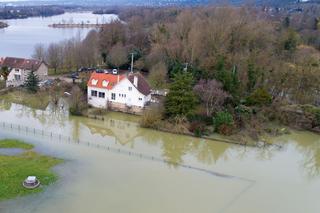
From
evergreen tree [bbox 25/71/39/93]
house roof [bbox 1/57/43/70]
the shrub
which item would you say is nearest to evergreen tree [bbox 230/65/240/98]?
the shrub

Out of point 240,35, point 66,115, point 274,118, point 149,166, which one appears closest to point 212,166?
point 149,166

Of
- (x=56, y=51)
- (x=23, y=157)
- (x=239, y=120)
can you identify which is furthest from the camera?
(x=56, y=51)

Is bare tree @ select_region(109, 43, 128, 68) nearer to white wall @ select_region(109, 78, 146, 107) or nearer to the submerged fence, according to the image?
white wall @ select_region(109, 78, 146, 107)

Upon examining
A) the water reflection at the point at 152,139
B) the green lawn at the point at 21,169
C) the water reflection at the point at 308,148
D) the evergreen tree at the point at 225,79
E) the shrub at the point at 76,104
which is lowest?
the water reflection at the point at 308,148

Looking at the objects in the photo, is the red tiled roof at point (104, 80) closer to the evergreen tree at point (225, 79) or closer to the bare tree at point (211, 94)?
the bare tree at point (211, 94)

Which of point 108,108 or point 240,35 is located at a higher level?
point 240,35

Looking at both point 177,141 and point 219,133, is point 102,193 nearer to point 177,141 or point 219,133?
point 177,141

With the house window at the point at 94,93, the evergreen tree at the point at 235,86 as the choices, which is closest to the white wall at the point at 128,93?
the house window at the point at 94,93

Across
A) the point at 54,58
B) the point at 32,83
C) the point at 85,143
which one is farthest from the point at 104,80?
the point at 54,58
